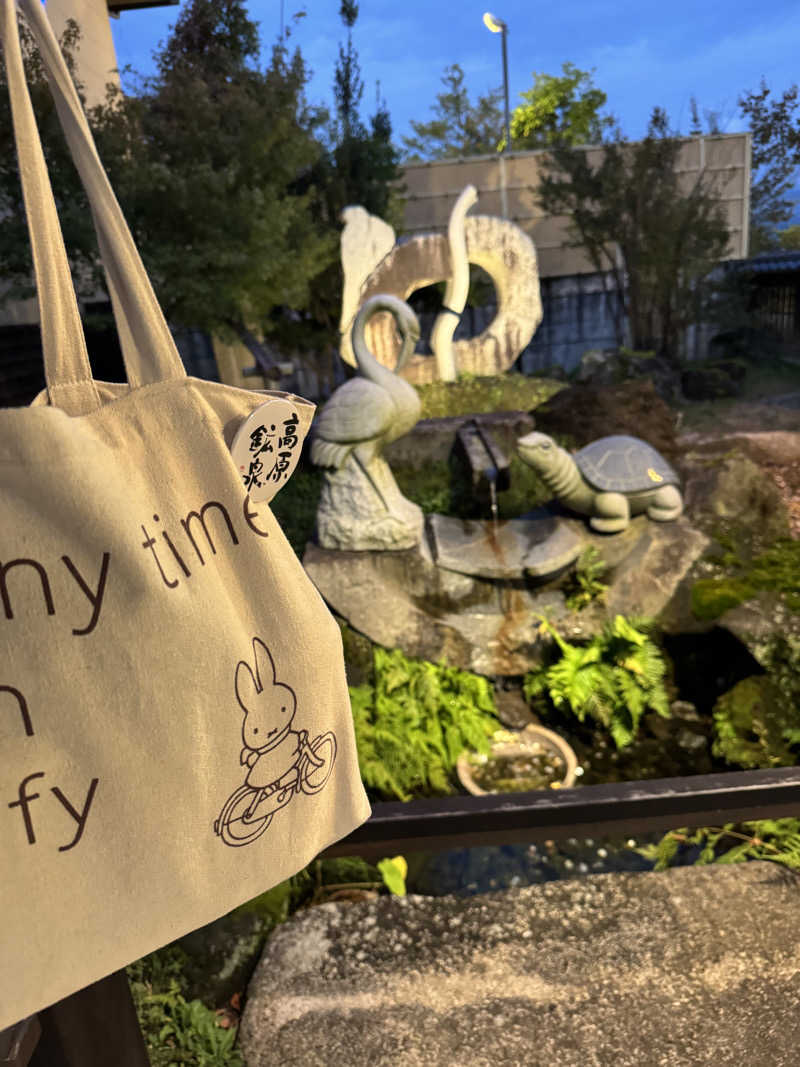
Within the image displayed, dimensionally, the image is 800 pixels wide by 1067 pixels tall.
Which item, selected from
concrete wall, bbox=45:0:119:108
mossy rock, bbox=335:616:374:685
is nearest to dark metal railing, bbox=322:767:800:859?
mossy rock, bbox=335:616:374:685

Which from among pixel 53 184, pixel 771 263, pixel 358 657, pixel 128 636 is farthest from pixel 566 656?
pixel 771 263

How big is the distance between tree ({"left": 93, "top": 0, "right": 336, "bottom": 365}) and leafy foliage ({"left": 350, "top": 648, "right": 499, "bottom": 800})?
517 centimetres

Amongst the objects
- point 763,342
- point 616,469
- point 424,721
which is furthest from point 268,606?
point 763,342

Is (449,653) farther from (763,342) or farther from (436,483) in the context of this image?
(763,342)

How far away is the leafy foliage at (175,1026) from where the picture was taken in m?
2.06

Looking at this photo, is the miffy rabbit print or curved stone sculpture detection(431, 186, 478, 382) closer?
the miffy rabbit print

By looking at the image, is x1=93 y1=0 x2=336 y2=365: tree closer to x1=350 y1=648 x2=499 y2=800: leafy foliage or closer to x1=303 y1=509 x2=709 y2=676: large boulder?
x1=303 y1=509 x2=709 y2=676: large boulder

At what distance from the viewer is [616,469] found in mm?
5668

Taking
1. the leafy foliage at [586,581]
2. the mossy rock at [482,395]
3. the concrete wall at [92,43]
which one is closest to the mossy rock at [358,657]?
the leafy foliage at [586,581]

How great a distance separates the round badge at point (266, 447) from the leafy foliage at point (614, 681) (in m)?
4.44

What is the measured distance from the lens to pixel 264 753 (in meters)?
0.87

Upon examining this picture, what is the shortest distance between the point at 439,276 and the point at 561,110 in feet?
59.9

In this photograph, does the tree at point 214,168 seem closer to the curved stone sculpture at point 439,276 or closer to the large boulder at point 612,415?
the curved stone sculpture at point 439,276

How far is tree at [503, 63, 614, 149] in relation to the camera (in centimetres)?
2330
